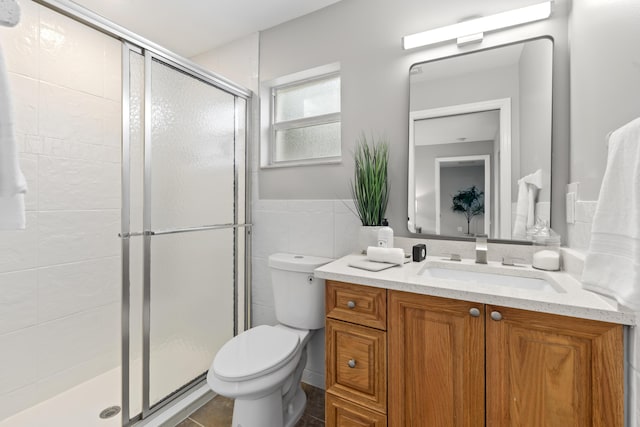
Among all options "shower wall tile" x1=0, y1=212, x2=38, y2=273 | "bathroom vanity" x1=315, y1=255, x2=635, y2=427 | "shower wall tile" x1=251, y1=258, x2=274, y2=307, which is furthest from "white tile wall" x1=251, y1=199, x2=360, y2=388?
"shower wall tile" x1=0, y1=212, x2=38, y2=273

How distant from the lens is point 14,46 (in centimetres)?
155

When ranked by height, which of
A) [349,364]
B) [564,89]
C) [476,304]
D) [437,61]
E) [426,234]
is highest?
[437,61]

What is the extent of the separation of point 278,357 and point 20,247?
5.13 ft

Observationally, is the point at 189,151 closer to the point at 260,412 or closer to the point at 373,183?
the point at 373,183

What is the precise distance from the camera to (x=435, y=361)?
1016mm

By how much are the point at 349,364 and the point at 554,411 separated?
65cm

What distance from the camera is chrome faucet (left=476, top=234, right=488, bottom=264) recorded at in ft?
4.40

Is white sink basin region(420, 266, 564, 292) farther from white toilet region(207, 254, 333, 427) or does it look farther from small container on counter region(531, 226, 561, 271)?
white toilet region(207, 254, 333, 427)

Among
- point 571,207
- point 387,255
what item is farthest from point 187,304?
point 571,207

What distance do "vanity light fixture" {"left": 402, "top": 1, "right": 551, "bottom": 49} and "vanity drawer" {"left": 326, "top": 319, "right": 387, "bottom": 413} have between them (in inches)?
56.4

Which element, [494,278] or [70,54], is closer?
[494,278]

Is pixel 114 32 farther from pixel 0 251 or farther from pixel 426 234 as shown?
pixel 426 234

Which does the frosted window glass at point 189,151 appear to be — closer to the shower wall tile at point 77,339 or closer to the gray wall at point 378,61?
the gray wall at point 378,61

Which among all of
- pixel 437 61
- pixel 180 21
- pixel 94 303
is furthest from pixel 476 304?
pixel 180 21
